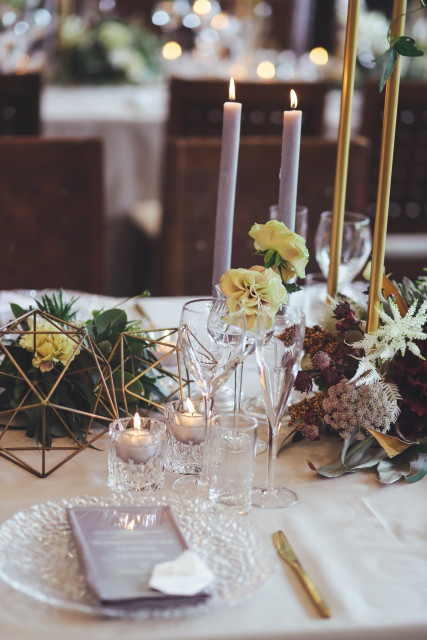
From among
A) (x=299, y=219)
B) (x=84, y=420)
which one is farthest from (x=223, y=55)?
(x=84, y=420)

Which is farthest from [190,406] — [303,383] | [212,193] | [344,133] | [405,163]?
[405,163]

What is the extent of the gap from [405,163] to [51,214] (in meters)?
1.59

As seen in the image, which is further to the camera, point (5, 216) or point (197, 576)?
point (5, 216)

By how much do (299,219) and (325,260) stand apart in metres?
0.09

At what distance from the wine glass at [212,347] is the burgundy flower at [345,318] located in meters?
0.18

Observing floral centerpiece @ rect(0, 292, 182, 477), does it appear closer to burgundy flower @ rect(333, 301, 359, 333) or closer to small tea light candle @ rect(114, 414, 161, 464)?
small tea light candle @ rect(114, 414, 161, 464)

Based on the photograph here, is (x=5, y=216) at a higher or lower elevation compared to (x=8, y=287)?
higher

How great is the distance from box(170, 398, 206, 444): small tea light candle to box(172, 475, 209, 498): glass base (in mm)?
45

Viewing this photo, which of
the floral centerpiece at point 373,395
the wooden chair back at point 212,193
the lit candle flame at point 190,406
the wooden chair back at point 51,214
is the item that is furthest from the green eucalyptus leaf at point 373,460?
the wooden chair back at point 51,214

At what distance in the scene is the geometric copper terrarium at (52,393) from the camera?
1.05 meters

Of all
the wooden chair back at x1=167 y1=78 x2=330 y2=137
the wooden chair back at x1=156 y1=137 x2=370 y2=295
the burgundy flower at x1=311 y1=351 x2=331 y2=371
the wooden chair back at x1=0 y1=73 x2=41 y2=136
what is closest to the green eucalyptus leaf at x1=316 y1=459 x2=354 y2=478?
the burgundy flower at x1=311 y1=351 x2=331 y2=371

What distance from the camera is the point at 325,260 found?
4.82 feet

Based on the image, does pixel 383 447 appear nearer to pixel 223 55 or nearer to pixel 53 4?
pixel 223 55

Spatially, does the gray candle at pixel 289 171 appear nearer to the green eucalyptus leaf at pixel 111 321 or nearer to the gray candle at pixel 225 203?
the gray candle at pixel 225 203
